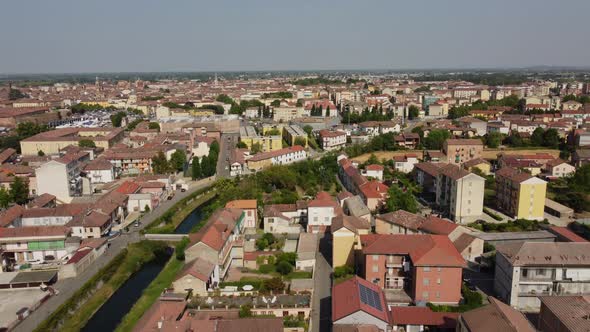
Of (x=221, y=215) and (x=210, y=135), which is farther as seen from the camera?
(x=210, y=135)

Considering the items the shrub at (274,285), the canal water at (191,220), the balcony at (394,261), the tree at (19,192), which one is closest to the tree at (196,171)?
the canal water at (191,220)

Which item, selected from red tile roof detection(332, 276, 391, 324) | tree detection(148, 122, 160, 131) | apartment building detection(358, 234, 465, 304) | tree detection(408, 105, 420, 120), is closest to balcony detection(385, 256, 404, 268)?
apartment building detection(358, 234, 465, 304)

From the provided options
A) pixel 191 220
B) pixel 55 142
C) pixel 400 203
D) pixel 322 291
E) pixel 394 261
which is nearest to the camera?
pixel 394 261

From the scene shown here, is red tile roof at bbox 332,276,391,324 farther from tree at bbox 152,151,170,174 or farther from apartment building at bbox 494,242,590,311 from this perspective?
tree at bbox 152,151,170,174

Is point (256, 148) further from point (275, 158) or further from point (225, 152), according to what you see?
point (275, 158)

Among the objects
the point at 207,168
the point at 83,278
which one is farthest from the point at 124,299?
the point at 207,168

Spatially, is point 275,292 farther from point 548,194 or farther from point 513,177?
point 548,194

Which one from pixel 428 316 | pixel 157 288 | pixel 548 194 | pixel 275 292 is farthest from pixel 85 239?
pixel 548 194

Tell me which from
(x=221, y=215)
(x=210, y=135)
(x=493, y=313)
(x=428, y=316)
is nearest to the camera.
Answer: (x=493, y=313)

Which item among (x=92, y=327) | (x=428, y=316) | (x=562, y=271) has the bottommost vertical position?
(x=92, y=327)
